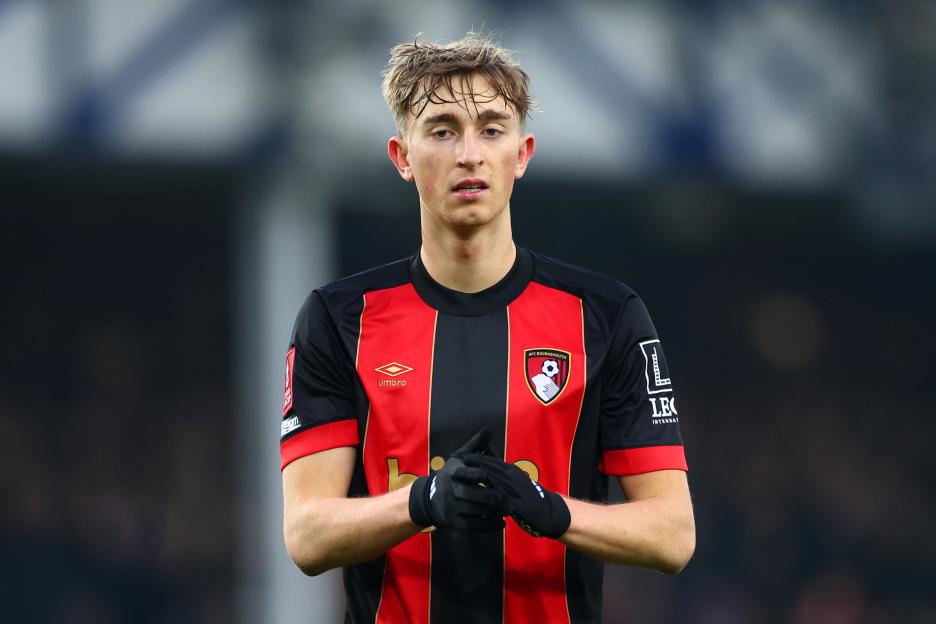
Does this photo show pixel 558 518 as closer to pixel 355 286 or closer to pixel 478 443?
pixel 478 443

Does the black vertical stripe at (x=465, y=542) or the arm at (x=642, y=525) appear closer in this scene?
the arm at (x=642, y=525)

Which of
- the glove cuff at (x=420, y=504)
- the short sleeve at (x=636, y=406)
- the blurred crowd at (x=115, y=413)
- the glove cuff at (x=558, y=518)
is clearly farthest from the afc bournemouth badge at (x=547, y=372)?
the blurred crowd at (x=115, y=413)

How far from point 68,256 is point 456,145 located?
1150cm

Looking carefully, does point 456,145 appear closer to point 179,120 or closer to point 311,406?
point 311,406

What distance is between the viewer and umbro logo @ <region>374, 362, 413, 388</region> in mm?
3770

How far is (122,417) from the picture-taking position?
13.6 meters

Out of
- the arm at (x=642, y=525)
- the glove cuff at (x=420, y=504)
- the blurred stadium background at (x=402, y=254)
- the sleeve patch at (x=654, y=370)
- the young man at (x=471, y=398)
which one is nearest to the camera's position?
the glove cuff at (x=420, y=504)

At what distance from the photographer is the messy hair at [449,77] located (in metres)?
3.77

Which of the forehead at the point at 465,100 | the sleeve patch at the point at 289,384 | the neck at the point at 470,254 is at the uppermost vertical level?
the forehead at the point at 465,100

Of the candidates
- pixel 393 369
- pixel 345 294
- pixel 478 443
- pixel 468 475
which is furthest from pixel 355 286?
pixel 468 475

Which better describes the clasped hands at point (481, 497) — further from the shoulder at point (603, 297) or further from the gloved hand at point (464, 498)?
the shoulder at point (603, 297)

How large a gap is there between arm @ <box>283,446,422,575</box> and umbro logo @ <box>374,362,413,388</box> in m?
0.19

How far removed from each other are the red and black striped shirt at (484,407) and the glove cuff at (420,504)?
24 centimetres

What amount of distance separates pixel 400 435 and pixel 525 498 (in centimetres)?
49
